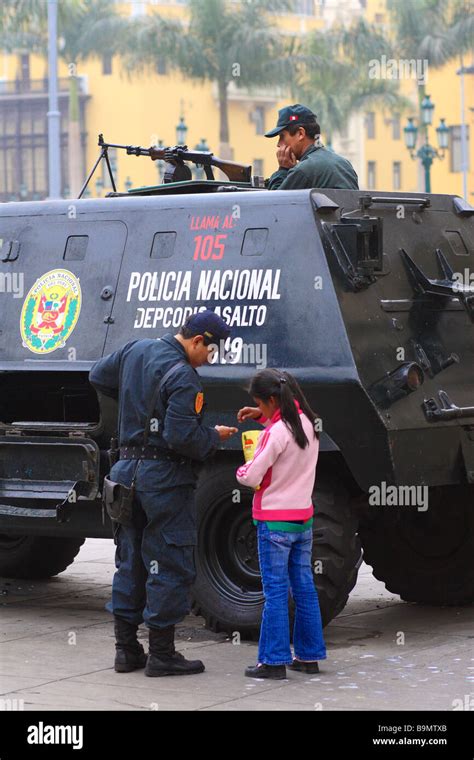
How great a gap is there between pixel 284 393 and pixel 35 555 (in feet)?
12.2

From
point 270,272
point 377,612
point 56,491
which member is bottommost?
point 377,612

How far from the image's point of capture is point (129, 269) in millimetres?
9469

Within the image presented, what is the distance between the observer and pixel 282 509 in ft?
25.7

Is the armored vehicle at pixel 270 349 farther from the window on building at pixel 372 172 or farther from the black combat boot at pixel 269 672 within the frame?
the window on building at pixel 372 172

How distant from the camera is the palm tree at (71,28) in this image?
6856 centimetres

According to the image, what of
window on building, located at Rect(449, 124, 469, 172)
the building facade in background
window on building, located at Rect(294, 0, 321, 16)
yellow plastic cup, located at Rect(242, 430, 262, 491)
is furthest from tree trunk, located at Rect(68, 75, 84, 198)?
yellow plastic cup, located at Rect(242, 430, 262, 491)

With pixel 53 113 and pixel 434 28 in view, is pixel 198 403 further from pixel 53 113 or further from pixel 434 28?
pixel 434 28

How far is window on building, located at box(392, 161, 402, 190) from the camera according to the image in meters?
90.4

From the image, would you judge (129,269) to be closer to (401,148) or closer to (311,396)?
(311,396)

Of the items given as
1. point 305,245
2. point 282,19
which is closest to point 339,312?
point 305,245

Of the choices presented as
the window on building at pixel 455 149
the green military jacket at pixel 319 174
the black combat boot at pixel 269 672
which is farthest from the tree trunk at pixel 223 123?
the black combat boot at pixel 269 672

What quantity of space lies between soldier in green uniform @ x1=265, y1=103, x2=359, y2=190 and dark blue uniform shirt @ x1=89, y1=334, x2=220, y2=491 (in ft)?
5.53
